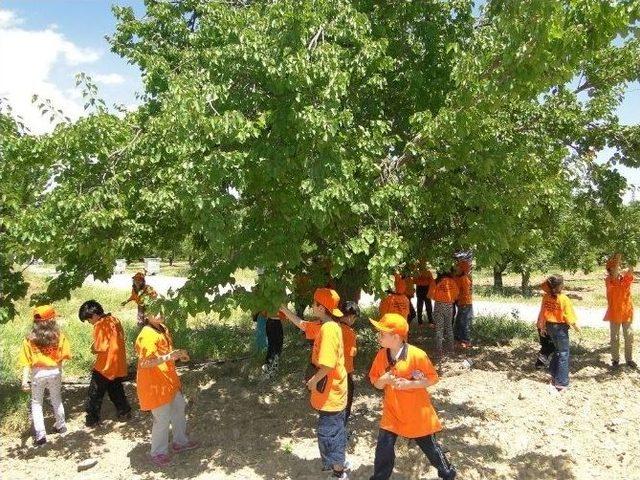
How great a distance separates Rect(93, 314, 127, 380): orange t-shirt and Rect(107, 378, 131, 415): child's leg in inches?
7.1

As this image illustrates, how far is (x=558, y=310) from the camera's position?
7840 mm

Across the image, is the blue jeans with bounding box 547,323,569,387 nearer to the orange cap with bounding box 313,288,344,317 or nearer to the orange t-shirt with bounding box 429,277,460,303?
the orange t-shirt with bounding box 429,277,460,303

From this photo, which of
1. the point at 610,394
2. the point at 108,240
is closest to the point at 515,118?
the point at 610,394

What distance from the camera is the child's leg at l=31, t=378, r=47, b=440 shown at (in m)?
6.68

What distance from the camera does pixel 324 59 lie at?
5039 millimetres

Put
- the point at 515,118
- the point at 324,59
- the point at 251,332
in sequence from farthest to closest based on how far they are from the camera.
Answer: the point at 251,332 < the point at 515,118 < the point at 324,59

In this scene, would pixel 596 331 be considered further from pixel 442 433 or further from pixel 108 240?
pixel 108 240

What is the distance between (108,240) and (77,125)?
1353 millimetres

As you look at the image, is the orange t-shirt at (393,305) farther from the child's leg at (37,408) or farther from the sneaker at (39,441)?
the sneaker at (39,441)

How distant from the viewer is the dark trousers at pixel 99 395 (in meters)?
7.30

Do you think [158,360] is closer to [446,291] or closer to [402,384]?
[402,384]

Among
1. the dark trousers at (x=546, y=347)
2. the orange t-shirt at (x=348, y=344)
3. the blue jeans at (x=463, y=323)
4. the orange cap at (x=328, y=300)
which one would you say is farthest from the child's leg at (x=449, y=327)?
the orange cap at (x=328, y=300)

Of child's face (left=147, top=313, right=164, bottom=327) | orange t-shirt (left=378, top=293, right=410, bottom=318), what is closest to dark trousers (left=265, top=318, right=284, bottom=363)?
orange t-shirt (left=378, top=293, right=410, bottom=318)

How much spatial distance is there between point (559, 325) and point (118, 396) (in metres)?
6.33
